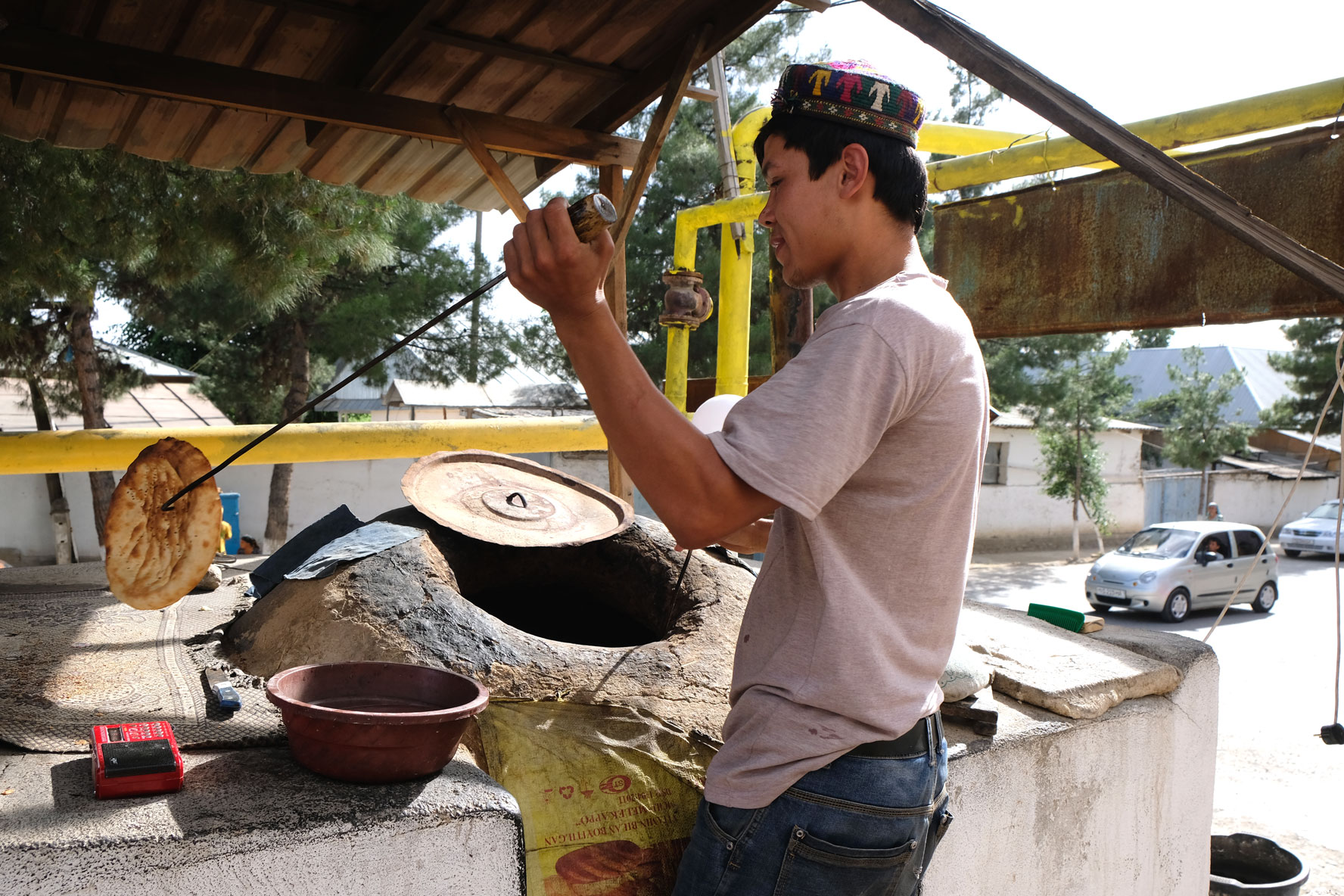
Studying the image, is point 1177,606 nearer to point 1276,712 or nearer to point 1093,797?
point 1276,712

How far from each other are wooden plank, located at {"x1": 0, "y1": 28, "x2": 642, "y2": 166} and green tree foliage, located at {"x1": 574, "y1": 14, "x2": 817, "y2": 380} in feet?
33.4

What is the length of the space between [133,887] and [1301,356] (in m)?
27.7

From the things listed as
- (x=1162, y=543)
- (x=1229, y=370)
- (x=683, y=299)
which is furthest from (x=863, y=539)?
(x=1229, y=370)

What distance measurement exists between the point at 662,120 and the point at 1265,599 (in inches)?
592

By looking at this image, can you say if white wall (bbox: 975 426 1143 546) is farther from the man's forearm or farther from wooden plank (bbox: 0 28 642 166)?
the man's forearm

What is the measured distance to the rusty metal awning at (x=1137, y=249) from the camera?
9.23 ft

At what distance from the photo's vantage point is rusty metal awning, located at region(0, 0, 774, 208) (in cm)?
333

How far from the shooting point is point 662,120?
3.72 m

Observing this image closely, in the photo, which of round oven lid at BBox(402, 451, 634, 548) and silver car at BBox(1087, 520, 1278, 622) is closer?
round oven lid at BBox(402, 451, 634, 548)

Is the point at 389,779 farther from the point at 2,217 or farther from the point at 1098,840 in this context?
A: the point at 2,217

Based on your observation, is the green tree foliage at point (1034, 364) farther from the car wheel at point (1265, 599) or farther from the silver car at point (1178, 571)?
the car wheel at point (1265, 599)

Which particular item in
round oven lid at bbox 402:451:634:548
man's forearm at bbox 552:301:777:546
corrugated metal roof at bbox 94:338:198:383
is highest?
corrugated metal roof at bbox 94:338:198:383

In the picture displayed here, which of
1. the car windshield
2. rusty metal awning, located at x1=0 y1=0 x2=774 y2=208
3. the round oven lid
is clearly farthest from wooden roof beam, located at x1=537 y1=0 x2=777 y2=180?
the car windshield

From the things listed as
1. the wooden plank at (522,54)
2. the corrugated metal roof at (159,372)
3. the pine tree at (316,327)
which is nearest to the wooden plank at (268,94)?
the wooden plank at (522,54)
